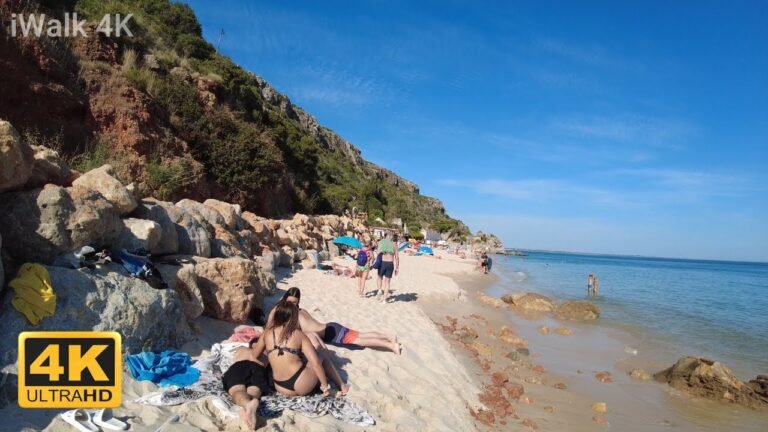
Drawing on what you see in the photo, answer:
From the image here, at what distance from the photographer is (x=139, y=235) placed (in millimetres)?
4844

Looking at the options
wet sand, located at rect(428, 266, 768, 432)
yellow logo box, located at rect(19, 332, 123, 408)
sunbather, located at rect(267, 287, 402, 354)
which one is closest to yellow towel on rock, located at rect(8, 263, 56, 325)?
yellow logo box, located at rect(19, 332, 123, 408)

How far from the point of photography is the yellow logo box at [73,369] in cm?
236

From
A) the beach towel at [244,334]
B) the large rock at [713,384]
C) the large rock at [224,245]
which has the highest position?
the large rock at [224,245]

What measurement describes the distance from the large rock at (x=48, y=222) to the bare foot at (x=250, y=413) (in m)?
2.32

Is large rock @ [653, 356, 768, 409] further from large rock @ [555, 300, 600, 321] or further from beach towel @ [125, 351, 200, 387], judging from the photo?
beach towel @ [125, 351, 200, 387]

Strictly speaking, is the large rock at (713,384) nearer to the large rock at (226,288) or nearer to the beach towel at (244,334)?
the beach towel at (244,334)

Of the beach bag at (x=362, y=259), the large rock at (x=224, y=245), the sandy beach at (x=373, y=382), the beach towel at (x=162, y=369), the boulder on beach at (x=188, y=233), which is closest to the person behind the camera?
the sandy beach at (x=373, y=382)

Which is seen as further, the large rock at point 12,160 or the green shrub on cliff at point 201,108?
the green shrub on cliff at point 201,108

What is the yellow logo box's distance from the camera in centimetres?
236

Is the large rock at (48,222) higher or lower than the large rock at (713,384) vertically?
higher

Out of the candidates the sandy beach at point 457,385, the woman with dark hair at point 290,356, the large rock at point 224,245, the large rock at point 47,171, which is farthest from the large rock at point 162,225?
the woman with dark hair at point 290,356

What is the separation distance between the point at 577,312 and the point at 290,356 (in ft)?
35.7

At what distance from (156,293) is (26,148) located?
71.5 inches

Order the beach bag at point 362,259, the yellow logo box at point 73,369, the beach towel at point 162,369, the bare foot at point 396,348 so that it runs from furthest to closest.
A: the beach bag at point 362,259 → the bare foot at point 396,348 → the beach towel at point 162,369 → the yellow logo box at point 73,369
